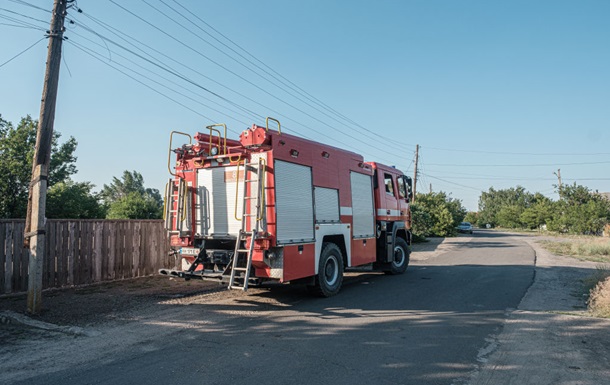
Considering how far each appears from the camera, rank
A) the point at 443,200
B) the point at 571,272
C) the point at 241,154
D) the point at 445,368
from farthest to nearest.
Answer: the point at 443,200 < the point at 571,272 < the point at 241,154 < the point at 445,368

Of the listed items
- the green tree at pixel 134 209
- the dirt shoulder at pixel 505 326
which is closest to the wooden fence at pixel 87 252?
the dirt shoulder at pixel 505 326

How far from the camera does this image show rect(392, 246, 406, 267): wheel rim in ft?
41.7

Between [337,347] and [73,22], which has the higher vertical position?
[73,22]

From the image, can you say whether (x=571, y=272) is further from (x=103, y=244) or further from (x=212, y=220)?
(x=103, y=244)

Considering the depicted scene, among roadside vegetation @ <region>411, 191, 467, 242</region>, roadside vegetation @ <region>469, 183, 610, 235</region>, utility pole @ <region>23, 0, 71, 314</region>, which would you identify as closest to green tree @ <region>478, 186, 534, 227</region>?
roadside vegetation @ <region>469, 183, 610, 235</region>

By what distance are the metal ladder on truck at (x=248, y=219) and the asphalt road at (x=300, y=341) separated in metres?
0.71

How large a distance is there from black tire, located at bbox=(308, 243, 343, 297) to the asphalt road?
0.78 feet

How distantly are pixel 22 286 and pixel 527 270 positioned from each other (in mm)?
14352

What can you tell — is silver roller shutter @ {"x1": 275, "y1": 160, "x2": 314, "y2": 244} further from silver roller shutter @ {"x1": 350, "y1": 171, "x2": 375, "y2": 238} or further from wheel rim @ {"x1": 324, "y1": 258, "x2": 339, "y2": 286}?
silver roller shutter @ {"x1": 350, "y1": 171, "x2": 375, "y2": 238}

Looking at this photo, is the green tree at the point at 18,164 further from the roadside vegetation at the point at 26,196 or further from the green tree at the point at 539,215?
the green tree at the point at 539,215

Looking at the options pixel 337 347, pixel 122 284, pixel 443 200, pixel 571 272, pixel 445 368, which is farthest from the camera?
pixel 443 200

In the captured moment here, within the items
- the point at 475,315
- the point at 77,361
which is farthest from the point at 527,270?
the point at 77,361

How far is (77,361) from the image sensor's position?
4.73 m

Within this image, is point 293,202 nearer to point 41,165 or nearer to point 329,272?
point 329,272
